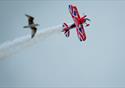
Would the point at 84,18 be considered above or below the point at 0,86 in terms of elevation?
above

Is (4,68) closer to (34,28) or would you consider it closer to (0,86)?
(0,86)

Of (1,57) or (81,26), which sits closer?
(1,57)

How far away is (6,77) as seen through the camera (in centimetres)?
6500

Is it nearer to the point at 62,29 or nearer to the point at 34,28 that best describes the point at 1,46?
the point at 34,28

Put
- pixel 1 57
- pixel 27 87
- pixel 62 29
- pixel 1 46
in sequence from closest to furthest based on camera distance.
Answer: pixel 1 57, pixel 1 46, pixel 62 29, pixel 27 87

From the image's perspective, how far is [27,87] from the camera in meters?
61.6

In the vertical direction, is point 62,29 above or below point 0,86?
above

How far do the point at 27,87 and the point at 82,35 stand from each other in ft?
79.6

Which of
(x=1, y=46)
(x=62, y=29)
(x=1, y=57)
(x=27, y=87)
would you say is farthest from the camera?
(x=27, y=87)

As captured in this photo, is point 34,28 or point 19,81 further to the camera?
point 19,81

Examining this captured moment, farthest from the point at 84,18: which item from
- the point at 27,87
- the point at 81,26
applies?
the point at 27,87

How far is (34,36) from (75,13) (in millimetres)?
4020

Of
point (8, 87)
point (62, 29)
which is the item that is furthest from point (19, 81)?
point (62, 29)

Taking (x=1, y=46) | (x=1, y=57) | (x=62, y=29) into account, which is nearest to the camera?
(x=1, y=57)
